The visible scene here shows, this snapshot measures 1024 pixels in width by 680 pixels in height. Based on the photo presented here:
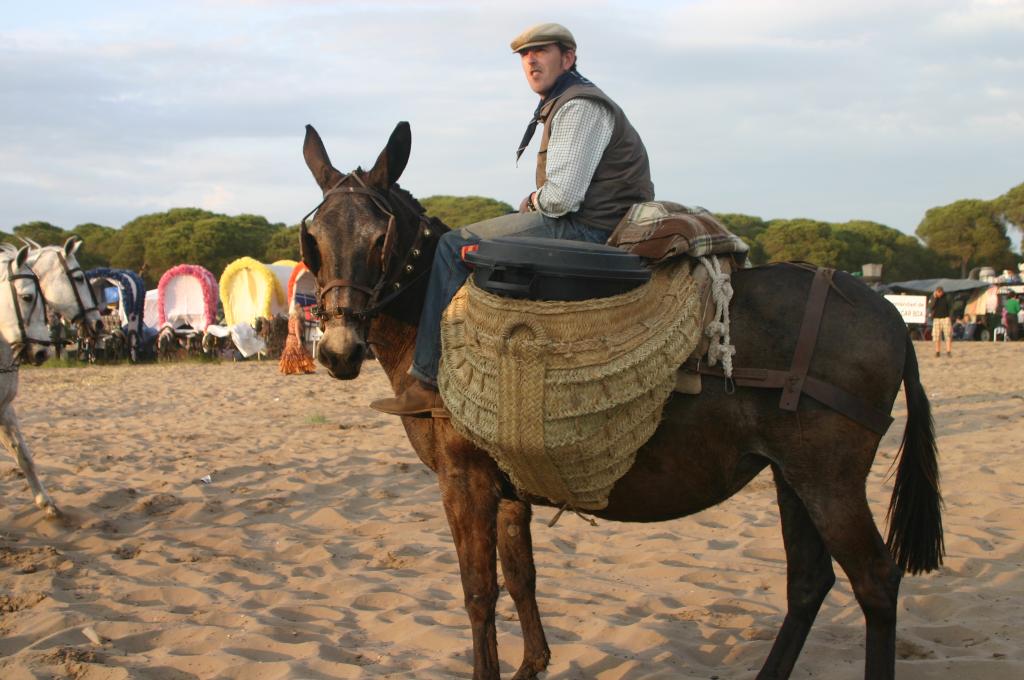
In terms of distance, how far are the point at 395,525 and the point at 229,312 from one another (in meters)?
23.8

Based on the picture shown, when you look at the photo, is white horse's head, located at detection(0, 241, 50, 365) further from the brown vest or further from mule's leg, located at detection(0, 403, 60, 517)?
the brown vest

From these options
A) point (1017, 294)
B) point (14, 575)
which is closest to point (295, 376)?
point (14, 575)

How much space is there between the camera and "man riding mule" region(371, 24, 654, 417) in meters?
3.65

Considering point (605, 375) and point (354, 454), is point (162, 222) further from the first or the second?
point (605, 375)

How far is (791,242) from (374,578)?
60.7m

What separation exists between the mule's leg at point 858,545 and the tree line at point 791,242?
182ft

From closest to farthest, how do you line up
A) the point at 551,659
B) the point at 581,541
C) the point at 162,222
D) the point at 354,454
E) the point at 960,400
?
the point at 551,659 → the point at 581,541 → the point at 354,454 → the point at 960,400 → the point at 162,222

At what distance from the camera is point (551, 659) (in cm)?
435

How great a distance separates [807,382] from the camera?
10.8 ft

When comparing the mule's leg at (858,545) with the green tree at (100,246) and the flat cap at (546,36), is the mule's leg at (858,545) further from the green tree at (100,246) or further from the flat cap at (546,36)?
the green tree at (100,246)

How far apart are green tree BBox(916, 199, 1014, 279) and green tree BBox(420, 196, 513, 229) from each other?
3063 centimetres

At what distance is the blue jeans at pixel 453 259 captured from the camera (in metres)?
3.64

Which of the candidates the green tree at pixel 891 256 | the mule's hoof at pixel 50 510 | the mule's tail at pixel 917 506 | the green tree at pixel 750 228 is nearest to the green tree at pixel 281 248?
the green tree at pixel 750 228

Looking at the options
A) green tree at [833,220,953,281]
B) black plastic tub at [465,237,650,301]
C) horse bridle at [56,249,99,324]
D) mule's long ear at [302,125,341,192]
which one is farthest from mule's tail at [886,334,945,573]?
green tree at [833,220,953,281]
